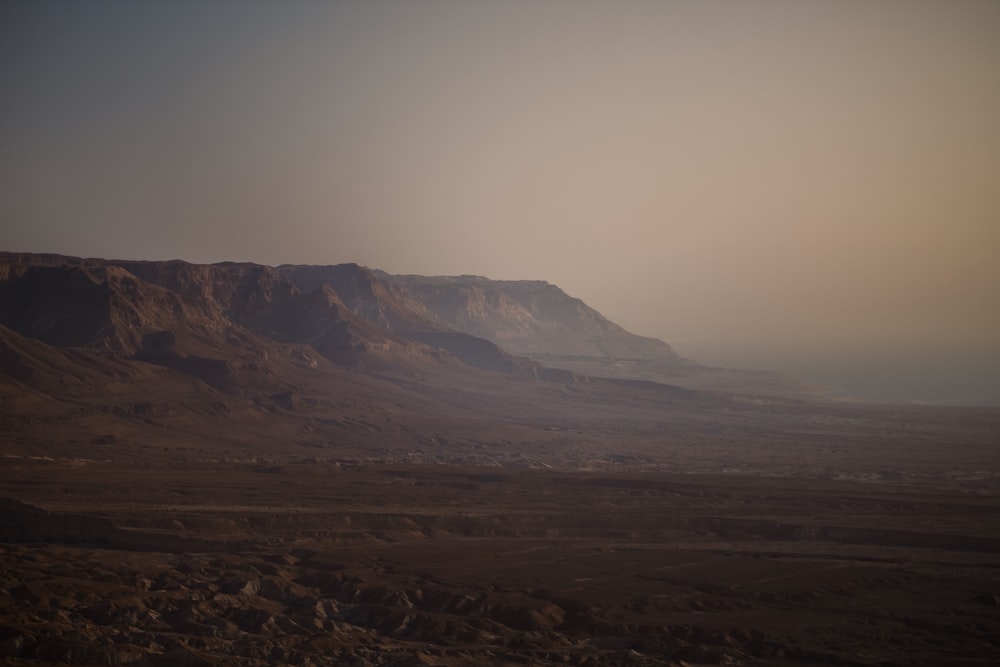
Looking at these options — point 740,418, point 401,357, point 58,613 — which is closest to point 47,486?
point 58,613

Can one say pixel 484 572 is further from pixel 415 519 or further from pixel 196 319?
pixel 196 319

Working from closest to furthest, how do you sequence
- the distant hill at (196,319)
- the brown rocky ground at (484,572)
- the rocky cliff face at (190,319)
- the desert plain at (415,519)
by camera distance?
the brown rocky ground at (484,572), the desert plain at (415,519), the rocky cliff face at (190,319), the distant hill at (196,319)

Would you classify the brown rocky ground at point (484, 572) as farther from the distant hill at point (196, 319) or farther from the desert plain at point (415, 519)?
the distant hill at point (196, 319)

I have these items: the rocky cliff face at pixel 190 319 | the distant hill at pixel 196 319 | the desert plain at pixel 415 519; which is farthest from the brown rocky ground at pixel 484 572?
the distant hill at pixel 196 319

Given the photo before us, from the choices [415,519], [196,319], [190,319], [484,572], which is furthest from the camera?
[196,319]

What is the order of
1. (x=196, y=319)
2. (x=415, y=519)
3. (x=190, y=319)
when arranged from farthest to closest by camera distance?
(x=196, y=319)
(x=190, y=319)
(x=415, y=519)

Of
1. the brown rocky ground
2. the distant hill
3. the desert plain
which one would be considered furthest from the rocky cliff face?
the brown rocky ground

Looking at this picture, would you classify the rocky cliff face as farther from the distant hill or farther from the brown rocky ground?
the brown rocky ground

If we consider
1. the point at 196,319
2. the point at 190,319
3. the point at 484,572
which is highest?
the point at 196,319

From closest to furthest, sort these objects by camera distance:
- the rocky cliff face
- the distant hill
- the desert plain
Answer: the desert plain → the rocky cliff face → the distant hill

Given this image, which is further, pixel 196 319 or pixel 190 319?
pixel 196 319

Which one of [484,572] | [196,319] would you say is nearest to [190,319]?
[196,319]
